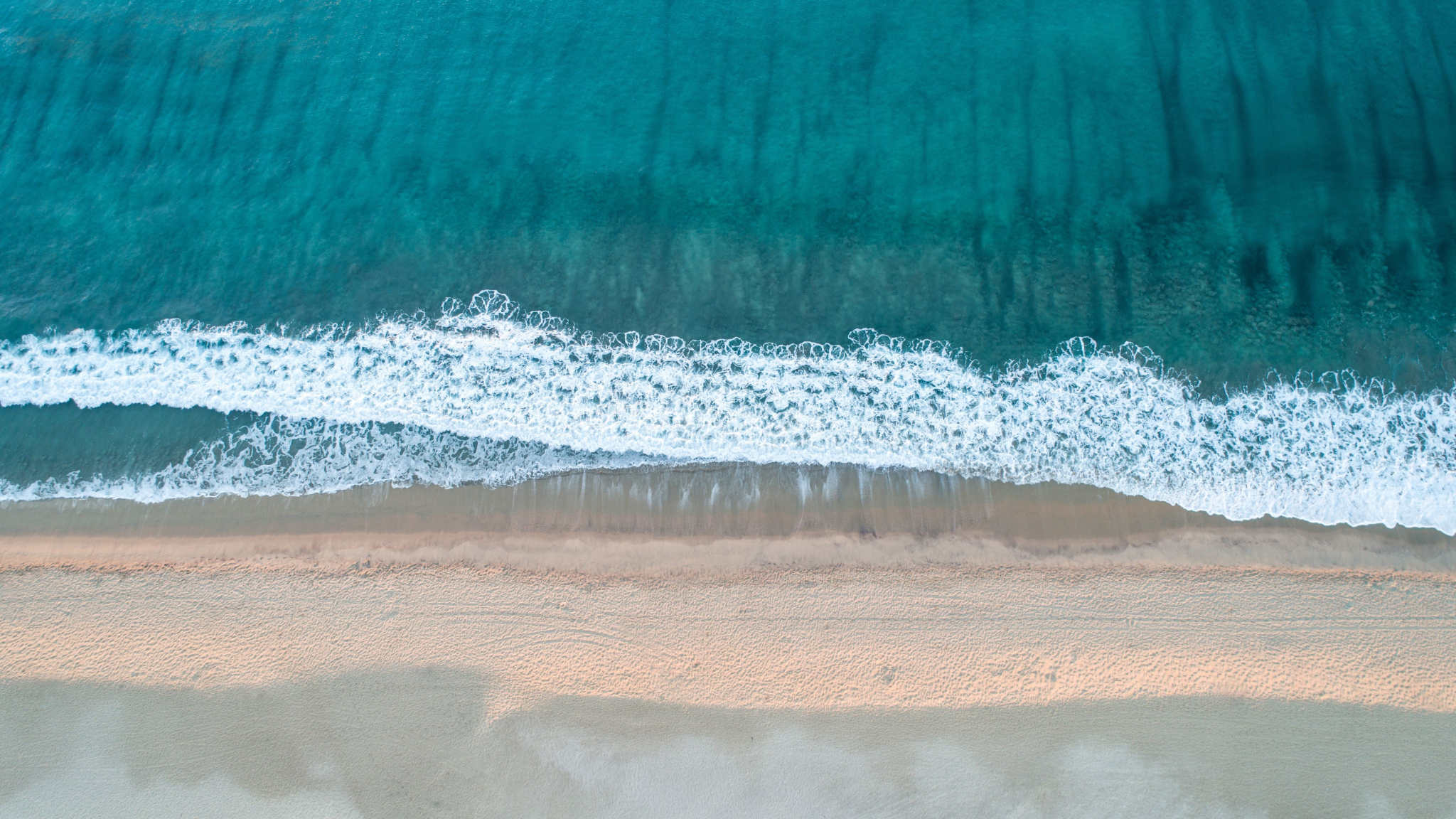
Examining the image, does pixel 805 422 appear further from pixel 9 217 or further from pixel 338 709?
pixel 9 217

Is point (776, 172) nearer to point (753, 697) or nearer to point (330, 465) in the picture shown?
point (753, 697)

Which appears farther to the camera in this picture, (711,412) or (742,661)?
(711,412)

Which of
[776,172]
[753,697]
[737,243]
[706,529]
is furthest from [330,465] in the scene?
[776,172]

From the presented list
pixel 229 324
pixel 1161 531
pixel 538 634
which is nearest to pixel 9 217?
pixel 229 324

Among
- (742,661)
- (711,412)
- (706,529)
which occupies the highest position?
(711,412)

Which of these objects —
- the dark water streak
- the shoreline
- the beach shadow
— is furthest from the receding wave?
the beach shadow

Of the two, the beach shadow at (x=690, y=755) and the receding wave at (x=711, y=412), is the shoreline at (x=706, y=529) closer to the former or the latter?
the receding wave at (x=711, y=412)

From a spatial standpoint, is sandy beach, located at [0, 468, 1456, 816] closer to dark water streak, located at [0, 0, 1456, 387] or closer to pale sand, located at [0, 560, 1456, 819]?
pale sand, located at [0, 560, 1456, 819]

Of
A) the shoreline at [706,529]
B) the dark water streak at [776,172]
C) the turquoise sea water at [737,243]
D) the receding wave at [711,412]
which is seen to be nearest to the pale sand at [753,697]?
the shoreline at [706,529]
